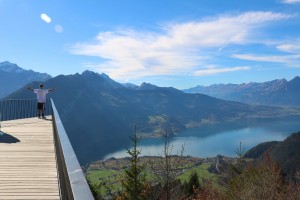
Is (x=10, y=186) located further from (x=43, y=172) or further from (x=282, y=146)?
(x=282, y=146)

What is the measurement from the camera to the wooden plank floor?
6209mm

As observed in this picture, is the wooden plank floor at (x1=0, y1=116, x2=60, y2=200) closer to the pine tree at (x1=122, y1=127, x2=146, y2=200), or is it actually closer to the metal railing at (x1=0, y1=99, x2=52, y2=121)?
the metal railing at (x1=0, y1=99, x2=52, y2=121)

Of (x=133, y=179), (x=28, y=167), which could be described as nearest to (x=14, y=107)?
(x=28, y=167)

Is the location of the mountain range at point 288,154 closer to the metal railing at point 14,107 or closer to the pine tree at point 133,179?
the pine tree at point 133,179

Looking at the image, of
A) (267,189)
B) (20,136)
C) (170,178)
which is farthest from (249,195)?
(20,136)

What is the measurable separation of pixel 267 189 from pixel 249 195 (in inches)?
102

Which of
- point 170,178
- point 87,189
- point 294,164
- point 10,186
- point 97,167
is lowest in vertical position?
point 97,167

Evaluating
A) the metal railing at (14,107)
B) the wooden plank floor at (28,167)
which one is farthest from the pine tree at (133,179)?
the wooden plank floor at (28,167)

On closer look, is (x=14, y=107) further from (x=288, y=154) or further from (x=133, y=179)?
(x=288, y=154)

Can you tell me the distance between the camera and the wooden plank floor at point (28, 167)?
6209 mm

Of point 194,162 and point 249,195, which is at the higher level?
point 249,195

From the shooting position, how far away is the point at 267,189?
106 feet

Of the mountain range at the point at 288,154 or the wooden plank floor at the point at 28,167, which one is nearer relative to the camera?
the wooden plank floor at the point at 28,167

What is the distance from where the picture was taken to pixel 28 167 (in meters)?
8.30
